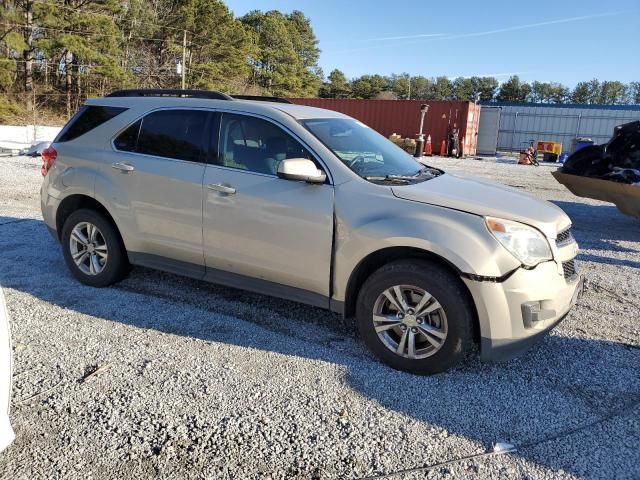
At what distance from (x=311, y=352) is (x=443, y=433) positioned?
3.98 feet

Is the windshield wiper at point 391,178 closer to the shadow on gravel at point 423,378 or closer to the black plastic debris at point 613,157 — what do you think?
the shadow on gravel at point 423,378

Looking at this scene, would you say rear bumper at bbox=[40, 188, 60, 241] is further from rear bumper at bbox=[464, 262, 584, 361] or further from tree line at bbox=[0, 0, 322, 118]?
tree line at bbox=[0, 0, 322, 118]

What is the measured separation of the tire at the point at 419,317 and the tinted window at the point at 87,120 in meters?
2.98

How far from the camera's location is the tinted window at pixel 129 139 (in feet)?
15.6

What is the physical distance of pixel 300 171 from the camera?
12.3 ft

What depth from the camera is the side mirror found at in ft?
12.2

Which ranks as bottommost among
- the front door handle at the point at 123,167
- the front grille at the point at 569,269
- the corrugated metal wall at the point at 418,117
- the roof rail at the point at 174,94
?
the front grille at the point at 569,269

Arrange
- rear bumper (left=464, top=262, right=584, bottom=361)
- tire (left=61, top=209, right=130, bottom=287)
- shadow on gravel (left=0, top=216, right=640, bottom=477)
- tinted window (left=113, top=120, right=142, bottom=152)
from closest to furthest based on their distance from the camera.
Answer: shadow on gravel (left=0, top=216, right=640, bottom=477) < rear bumper (left=464, top=262, right=584, bottom=361) < tinted window (left=113, top=120, right=142, bottom=152) < tire (left=61, top=209, right=130, bottom=287)

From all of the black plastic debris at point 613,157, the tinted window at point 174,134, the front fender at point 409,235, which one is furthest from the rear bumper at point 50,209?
the black plastic debris at point 613,157

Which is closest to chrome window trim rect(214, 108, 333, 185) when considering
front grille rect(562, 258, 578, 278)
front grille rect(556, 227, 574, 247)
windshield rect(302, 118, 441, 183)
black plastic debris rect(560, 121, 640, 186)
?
windshield rect(302, 118, 441, 183)

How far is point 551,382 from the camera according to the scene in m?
3.57

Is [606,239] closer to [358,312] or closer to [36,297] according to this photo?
[358,312]

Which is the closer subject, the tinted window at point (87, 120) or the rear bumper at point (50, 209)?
the tinted window at point (87, 120)

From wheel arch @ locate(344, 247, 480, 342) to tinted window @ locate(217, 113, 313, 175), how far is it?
0.90 m
